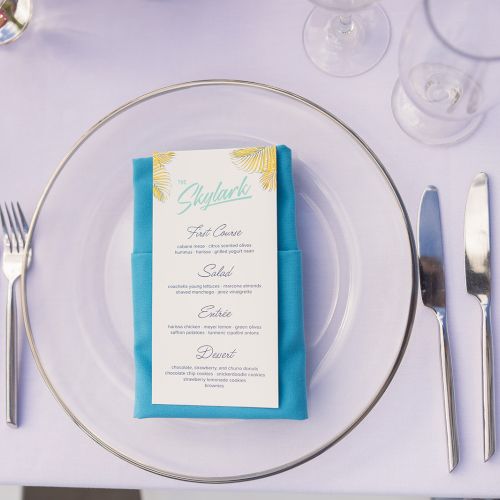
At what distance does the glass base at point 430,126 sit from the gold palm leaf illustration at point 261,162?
122 millimetres

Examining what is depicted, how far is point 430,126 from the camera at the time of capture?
0.52 meters

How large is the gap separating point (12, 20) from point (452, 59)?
1.33 feet

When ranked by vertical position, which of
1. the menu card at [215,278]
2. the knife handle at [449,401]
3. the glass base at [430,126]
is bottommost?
the knife handle at [449,401]

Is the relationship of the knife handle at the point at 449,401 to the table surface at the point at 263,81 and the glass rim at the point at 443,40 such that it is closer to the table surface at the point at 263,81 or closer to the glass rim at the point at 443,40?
the table surface at the point at 263,81

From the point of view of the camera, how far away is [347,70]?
53 cm

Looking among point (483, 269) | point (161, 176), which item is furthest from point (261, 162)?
point (483, 269)

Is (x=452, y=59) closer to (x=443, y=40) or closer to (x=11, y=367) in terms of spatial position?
(x=443, y=40)

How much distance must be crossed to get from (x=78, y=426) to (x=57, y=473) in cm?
5

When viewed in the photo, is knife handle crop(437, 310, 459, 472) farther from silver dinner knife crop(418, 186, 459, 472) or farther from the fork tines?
the fork tines

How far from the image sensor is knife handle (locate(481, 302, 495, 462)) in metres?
0.48

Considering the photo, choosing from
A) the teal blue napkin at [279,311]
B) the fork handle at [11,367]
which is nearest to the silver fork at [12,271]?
the fork handle at [11,367]

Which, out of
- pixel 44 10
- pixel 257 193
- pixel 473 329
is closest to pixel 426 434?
pixel 473 329

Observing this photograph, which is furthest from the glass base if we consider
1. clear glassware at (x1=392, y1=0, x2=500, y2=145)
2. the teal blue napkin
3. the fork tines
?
the fork tines

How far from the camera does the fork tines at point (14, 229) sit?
1.78ft
